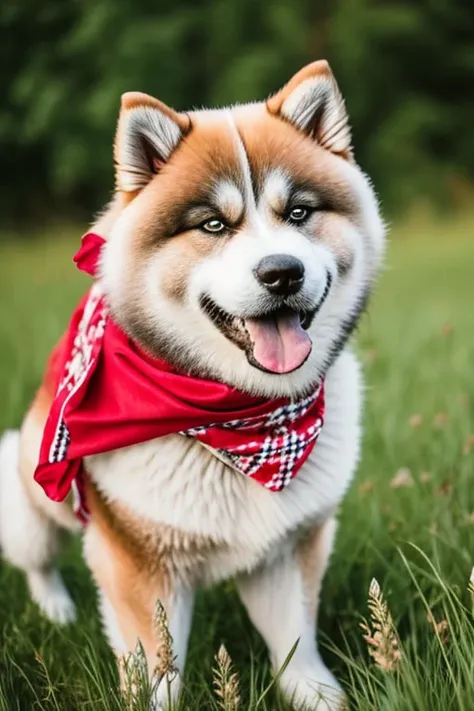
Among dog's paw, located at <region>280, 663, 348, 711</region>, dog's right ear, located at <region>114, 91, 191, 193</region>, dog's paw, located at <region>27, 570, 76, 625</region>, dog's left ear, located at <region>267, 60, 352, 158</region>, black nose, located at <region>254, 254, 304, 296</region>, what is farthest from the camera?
dog's paw, located at <region>27, 570, 76, 625</region>

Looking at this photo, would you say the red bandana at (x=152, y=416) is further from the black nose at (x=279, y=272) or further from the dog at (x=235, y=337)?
the black nose at (x=279, y=272)

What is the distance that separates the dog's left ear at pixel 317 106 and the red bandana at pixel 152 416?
53 cm

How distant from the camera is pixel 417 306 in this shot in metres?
6.50

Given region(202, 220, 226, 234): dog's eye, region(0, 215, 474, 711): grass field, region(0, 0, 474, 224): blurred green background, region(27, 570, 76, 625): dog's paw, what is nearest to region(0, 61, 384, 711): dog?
region(202, 220, 226, 234): dog's eye

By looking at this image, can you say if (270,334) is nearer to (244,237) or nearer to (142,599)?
(244,237)

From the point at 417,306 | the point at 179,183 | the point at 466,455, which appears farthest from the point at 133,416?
the point at 417,306

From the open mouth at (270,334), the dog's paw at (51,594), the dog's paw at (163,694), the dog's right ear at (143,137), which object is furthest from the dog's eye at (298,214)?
the dog's paw at (51,594)

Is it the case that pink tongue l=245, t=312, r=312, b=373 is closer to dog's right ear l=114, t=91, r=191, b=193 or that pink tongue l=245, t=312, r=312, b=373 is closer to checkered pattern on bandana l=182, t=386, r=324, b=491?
checkered pattern on bandana l=182, t=386, r=324, b=491

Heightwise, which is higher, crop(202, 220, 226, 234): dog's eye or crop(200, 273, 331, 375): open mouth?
crop(202, 220, 226, 234): dog's eye

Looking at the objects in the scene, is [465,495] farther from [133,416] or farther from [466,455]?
[133,416]

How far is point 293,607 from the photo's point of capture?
2.16m

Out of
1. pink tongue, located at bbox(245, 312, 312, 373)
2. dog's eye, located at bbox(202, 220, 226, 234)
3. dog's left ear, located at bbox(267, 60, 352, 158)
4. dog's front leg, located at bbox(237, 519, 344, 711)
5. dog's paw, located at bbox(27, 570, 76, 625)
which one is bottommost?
dog's paw, located at bbox(27, 570, 76, 625)

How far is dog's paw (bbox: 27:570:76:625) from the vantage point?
2564mm

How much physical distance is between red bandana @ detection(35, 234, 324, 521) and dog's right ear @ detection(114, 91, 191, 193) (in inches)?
8.2
